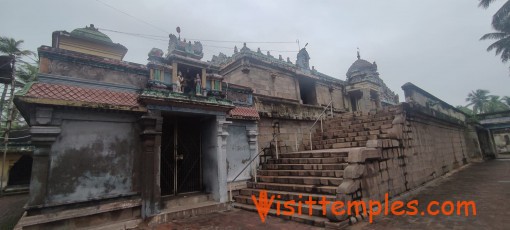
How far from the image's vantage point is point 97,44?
13.9m

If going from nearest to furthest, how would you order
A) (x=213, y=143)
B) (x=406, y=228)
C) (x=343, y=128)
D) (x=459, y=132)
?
(x=406, y=228) < (x=213, y=143) < (x=343, y=128) < (x=459, y=132)

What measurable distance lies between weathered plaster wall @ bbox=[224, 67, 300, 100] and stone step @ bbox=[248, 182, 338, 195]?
19.9 ft

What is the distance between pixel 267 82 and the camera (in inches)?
547

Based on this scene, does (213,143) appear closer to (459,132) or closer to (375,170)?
(375,170)

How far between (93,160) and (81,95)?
1.61 m

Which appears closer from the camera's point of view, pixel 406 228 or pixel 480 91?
pixel 406 228

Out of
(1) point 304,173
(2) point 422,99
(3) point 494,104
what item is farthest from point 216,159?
(3) point 494,104

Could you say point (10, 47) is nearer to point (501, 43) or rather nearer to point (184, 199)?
point (184, 199)

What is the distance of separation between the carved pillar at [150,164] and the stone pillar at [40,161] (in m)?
1.91

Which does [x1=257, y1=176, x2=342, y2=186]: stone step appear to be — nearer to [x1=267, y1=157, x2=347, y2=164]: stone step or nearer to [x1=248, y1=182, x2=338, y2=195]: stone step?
[x1=248, y1=182, x2=338, y2=195]: stone step

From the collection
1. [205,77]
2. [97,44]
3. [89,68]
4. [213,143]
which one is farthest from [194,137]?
[97,44]

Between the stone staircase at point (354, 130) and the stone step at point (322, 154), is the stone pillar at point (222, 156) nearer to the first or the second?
the stone step at point (322, 154)

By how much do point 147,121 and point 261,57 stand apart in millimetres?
9338

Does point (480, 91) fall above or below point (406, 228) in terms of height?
above
